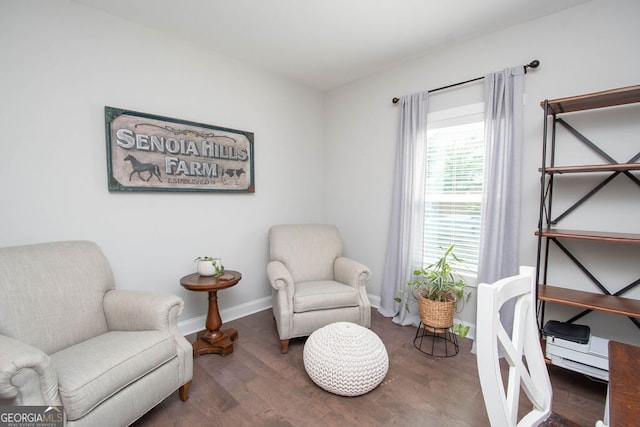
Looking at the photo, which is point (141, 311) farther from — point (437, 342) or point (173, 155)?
point (437, 342)

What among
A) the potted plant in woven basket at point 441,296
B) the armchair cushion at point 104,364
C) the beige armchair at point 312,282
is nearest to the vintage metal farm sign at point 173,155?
the beige armchair at point 312,282

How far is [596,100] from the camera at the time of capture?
1758mm

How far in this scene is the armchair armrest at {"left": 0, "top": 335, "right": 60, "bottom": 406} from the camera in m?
1.07

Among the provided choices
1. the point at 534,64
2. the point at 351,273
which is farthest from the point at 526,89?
the point at 351,273

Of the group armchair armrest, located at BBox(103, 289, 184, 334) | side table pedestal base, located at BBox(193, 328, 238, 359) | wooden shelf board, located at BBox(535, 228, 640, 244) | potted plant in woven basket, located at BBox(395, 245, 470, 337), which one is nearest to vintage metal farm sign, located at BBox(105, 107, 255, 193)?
armchair armrest, located at BBox(103, 289, 184, 334)

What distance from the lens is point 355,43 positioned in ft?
8.21

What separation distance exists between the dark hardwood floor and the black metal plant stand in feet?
0.24

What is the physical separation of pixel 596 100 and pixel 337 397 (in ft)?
7.92

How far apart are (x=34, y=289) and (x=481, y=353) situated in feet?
6.93

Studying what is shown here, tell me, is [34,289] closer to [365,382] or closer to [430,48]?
[365,382]

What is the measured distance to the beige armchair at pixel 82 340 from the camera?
117cm

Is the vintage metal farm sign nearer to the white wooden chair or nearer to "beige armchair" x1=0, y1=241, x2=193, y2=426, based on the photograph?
"beige armchair" x1=0, y1=241, x2=193, y2=426

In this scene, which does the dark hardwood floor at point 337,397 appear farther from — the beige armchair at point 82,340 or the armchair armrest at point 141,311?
the armchair armrest at point 141,311

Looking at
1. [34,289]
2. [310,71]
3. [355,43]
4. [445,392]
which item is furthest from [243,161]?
[445,392]
